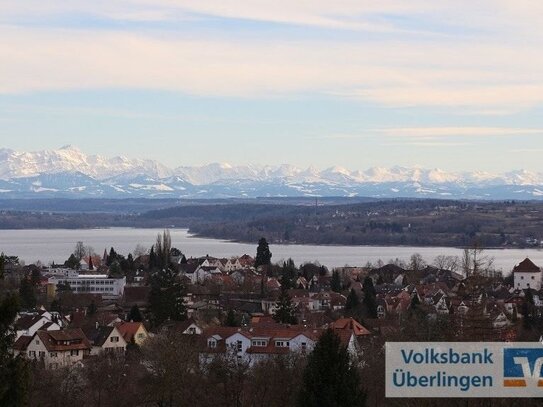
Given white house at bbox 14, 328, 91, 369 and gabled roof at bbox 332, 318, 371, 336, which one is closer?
white house at bbox 14, 328, 91, 369

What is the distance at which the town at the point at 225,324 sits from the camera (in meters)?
11.0

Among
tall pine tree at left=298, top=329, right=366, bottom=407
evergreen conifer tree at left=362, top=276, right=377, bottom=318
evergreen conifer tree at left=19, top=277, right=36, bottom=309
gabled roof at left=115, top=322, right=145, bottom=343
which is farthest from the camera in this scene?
evergreen conifer tree at left=19, top=277, right=36, bottom=309

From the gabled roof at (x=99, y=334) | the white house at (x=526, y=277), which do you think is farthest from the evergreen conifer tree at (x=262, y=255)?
the gabled roof at (x=99, y=334)

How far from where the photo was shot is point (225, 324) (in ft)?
82.6

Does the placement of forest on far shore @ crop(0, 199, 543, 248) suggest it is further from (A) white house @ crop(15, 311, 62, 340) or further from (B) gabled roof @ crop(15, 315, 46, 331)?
(B) gabled roof @ crop(15, 315, 46, 331)

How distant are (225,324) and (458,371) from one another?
16.4m

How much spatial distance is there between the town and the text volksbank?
197 mm

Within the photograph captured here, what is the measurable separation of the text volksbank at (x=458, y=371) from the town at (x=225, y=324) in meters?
0.20

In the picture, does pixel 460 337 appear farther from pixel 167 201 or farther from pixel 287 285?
pixel 167 201

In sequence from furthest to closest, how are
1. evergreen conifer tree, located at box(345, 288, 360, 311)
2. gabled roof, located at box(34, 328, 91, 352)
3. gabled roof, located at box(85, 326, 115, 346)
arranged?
evergreen conifer tree, located at box(345, 288, 360, 311) < gabled roof, located at box(85, 326, 115, 346) < gabled roof, located at box(34, 328, 91, 352)

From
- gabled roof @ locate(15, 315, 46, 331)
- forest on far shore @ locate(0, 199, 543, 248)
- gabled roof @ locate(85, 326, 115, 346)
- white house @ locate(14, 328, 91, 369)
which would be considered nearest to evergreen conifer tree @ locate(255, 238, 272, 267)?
gabled roof @ locate(15, 315, 46, 331)

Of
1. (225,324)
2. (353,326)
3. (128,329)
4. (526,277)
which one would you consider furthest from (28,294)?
(526,277)

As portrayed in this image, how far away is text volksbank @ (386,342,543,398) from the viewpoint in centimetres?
899

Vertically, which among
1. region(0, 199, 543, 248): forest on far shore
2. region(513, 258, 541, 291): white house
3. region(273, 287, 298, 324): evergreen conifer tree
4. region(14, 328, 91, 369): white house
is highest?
region(0, 199, 543, 248): forest on far shore
